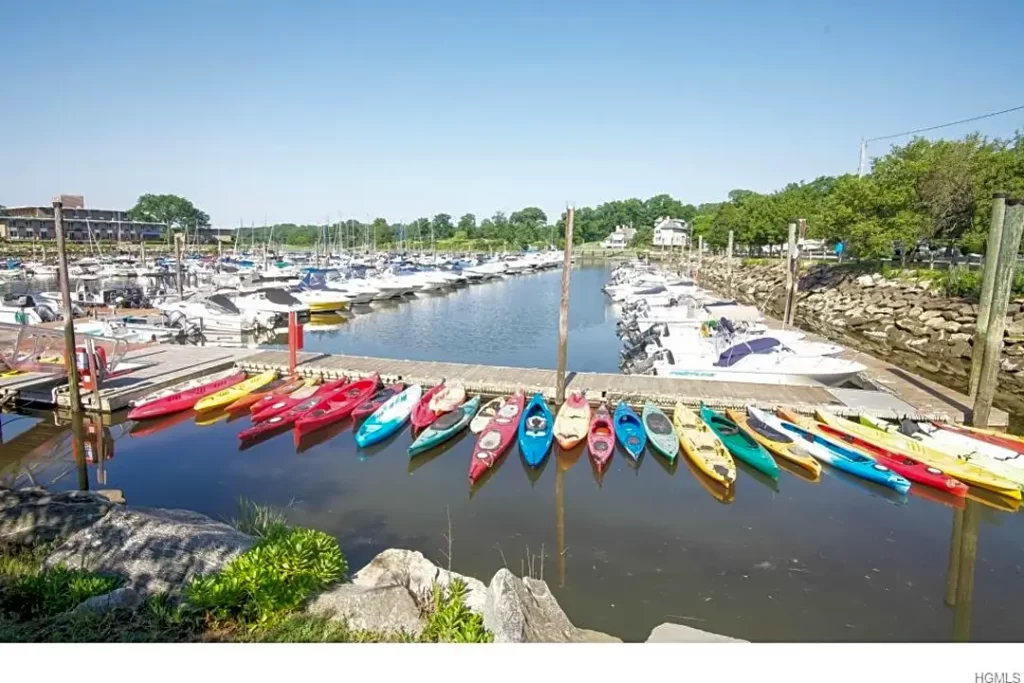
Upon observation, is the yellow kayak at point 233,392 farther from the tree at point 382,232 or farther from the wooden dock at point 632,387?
the tree at point 382,232

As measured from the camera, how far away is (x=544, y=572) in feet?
32.8

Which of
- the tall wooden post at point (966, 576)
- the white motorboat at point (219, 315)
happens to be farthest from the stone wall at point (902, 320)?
the white motorboat at point (219, 315)

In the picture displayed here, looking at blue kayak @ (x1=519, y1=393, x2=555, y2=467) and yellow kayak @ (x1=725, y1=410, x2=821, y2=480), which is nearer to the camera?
yellow kayak @ (x1=725, y1=410, x2=821, y2=480)

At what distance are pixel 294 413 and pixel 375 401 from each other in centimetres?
236

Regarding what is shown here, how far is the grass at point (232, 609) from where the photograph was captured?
5.31m

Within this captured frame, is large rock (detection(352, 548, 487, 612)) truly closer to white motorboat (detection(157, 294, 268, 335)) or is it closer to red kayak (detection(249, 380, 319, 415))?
red kayak (detection(249, 380, 319, 415))

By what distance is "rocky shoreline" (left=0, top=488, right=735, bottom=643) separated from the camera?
5750 mm

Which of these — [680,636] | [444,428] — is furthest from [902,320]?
[680,636]

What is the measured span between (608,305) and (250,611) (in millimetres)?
44476

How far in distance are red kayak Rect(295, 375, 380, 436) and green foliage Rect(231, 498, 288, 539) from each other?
3528 mm

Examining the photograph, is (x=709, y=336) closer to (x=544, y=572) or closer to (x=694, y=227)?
(x=544, y=572)

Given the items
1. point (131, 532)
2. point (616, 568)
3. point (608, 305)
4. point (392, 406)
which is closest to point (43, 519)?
point (131, 532)

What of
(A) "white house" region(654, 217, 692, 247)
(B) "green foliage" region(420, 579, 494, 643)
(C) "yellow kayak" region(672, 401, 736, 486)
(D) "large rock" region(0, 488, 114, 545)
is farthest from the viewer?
(A) "white house" region(654, 217, 692, 247)

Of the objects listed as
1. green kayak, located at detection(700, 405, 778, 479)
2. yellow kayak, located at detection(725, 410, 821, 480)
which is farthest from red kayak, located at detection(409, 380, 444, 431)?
yellow kayak, located at detection(725, 410, 821, 480)
